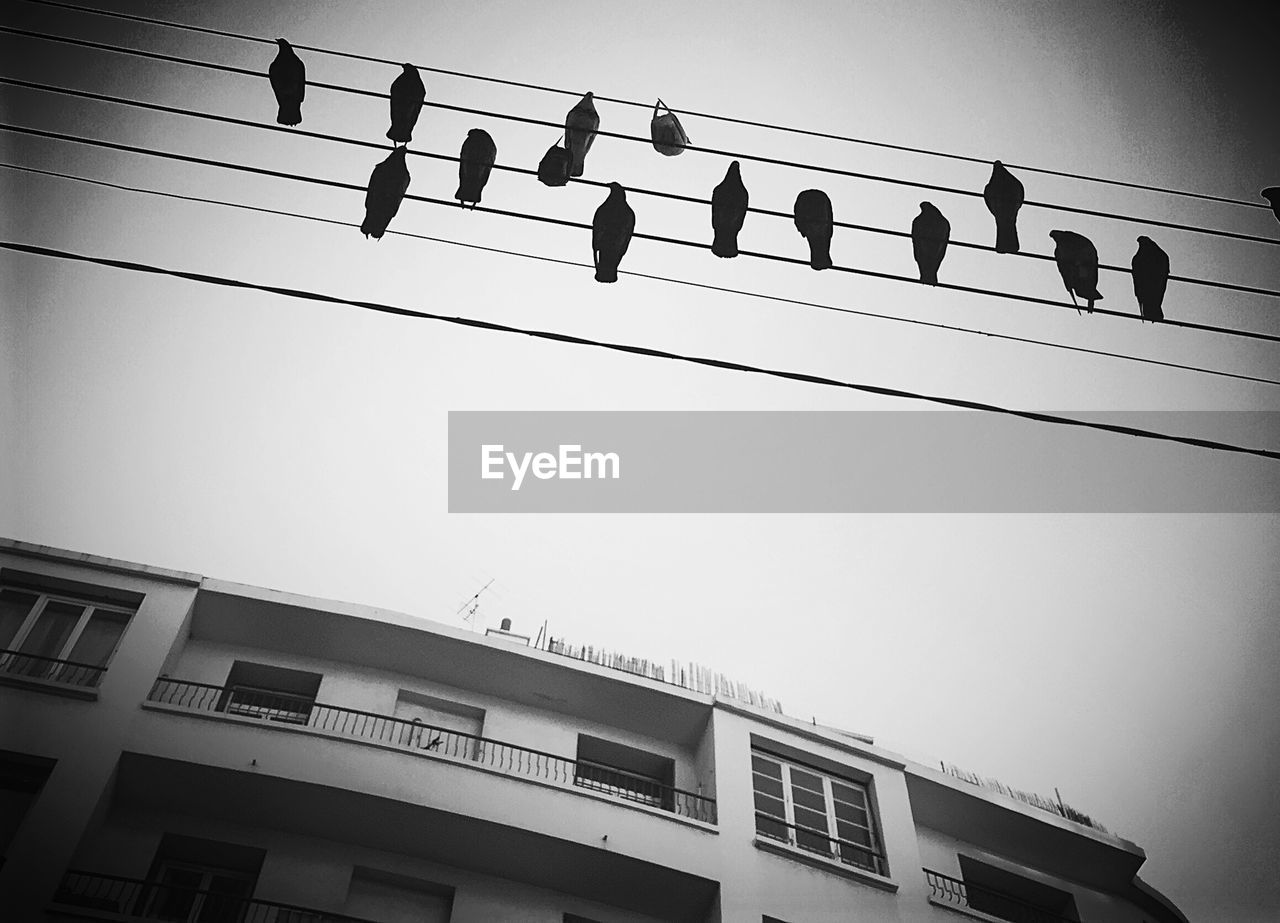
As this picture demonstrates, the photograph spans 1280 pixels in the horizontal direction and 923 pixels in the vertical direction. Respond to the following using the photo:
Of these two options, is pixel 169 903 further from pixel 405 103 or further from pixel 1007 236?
pixel 1007 236

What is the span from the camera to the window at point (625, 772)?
1462 cm

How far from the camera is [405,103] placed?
28.2ft

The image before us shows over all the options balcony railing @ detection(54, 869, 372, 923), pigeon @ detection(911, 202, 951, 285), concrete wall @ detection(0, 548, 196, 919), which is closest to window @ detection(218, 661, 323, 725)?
concrete wall @ detection(0, 548, 196, 919)

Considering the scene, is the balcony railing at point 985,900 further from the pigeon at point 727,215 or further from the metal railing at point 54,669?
the metal railing at point 54,669

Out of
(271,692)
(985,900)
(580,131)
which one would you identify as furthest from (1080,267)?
(271,692)

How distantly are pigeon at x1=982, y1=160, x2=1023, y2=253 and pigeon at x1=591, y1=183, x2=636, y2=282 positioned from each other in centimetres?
317

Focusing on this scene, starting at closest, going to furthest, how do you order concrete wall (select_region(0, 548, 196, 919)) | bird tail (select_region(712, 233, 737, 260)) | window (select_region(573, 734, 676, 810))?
bird tail (select_region(712, 233, 737, 260)) → concrete wall (select_region(0, 548, 196, 919)) → window (select_region(573, 734, 676, 810))

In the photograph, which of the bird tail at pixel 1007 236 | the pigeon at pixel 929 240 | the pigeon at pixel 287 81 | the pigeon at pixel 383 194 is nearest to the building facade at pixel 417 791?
the pigeon at pixel 383 194

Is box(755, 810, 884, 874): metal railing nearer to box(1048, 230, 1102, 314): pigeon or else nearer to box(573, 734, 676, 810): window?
box(573, 734, 676, 810): window

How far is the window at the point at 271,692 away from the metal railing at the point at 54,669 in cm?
162

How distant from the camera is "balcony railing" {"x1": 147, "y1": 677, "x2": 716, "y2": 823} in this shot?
13680mm

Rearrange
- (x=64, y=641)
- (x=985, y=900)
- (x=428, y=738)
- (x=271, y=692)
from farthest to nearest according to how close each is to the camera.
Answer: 1. (x=985, y=900)
2. (x=428, y=738)
3. (x=271, y=692)
4. (x=64, y=641)

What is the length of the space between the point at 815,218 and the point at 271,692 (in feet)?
33.1

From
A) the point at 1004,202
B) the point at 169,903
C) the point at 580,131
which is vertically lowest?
the point at 169,903
